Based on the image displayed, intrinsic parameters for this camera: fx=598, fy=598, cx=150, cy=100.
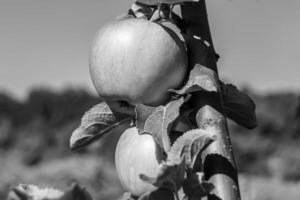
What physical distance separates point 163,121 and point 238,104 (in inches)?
6.2

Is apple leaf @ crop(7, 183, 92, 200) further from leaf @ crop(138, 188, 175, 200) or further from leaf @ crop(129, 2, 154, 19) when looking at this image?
leaf @ crop(129, 2, 154, 19)

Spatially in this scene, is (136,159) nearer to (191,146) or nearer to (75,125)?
(191,146)

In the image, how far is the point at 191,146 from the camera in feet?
2.21

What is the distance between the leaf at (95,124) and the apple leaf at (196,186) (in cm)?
22

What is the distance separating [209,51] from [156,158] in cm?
15

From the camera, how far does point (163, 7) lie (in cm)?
79

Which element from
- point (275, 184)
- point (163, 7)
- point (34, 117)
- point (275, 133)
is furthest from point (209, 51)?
point (34, 117)

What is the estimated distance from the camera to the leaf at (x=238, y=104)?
0.83 metres

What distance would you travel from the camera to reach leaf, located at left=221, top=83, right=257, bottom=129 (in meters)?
0.83

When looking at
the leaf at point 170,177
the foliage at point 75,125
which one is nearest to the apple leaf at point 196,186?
the leaf at point 170,177

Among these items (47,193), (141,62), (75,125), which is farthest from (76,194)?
(75,125)

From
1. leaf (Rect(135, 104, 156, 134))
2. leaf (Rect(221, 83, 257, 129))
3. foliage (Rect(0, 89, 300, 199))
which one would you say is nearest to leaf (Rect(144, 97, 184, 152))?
leaf (Rect(135, 104, 156, 134))

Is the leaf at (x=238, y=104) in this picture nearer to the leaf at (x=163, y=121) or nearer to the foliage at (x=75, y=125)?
the leaf at (x=163, y=121)

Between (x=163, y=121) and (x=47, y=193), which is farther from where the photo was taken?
(x=163, y=121)
